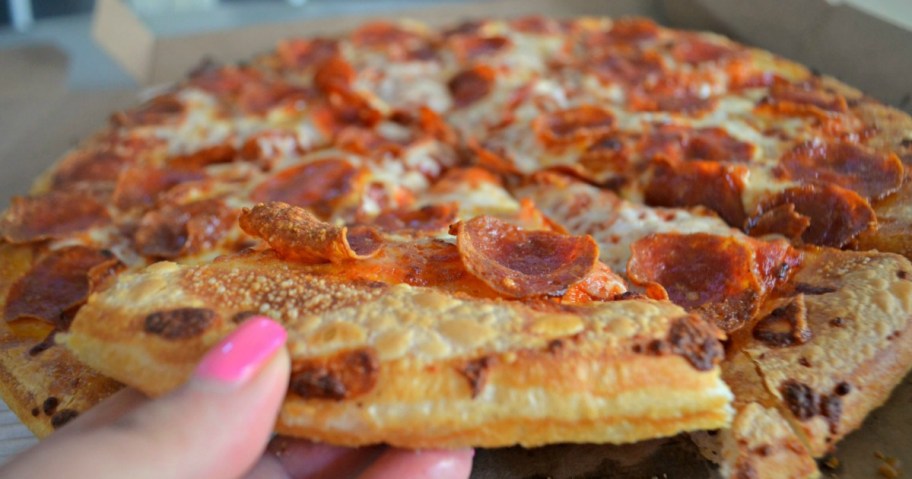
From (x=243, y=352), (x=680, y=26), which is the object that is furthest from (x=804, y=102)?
(x=243, y=352)

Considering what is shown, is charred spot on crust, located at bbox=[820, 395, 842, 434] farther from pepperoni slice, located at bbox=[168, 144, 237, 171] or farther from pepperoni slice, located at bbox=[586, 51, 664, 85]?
pepperoni slice, located at bbox=[168, 144, 237, 171]

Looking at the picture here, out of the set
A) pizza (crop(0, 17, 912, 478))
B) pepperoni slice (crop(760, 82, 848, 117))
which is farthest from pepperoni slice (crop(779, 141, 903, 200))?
pepperoni slice (crop(760, 82, 848, 117))

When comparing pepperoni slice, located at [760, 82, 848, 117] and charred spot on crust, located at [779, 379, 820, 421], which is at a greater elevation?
pepperoni slice, located at [760, 82, 848, 117]

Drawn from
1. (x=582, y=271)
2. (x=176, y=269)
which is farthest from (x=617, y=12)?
(x=176, y=269)

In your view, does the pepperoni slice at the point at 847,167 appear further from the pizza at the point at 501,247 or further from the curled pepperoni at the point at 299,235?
the curled pepperoni at the point at 299,235

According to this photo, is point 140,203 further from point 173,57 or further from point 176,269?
point 173,57
